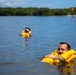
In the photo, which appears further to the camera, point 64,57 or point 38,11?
point 38,11

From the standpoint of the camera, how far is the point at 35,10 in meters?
174

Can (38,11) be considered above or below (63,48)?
below

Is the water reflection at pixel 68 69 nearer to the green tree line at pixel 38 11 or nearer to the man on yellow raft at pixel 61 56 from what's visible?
the man on yellow raft at pixel 61 56

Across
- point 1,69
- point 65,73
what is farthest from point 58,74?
point 1,69

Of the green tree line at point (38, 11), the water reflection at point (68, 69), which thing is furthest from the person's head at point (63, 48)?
the green tree line at point (38, 11)

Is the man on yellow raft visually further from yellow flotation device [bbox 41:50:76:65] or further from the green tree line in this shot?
the green tree line

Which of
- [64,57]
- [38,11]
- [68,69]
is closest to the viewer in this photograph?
[68,69]

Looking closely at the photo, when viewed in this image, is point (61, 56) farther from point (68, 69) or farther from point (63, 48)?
point (68, 69)

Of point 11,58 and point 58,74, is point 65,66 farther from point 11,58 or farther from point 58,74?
point 11,58

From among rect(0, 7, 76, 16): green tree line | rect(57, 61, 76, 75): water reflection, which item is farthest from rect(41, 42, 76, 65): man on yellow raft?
rect(0, 7, 76, 16): green tree line

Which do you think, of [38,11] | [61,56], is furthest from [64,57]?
[38,11]

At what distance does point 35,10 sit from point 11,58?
504 ft

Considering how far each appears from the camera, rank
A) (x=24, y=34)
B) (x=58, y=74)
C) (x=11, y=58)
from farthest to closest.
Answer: (x=24, y=34) < (x=11, y=58) < (x=58, y=74)

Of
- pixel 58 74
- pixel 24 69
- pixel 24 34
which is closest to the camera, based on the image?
pixel 58 74
